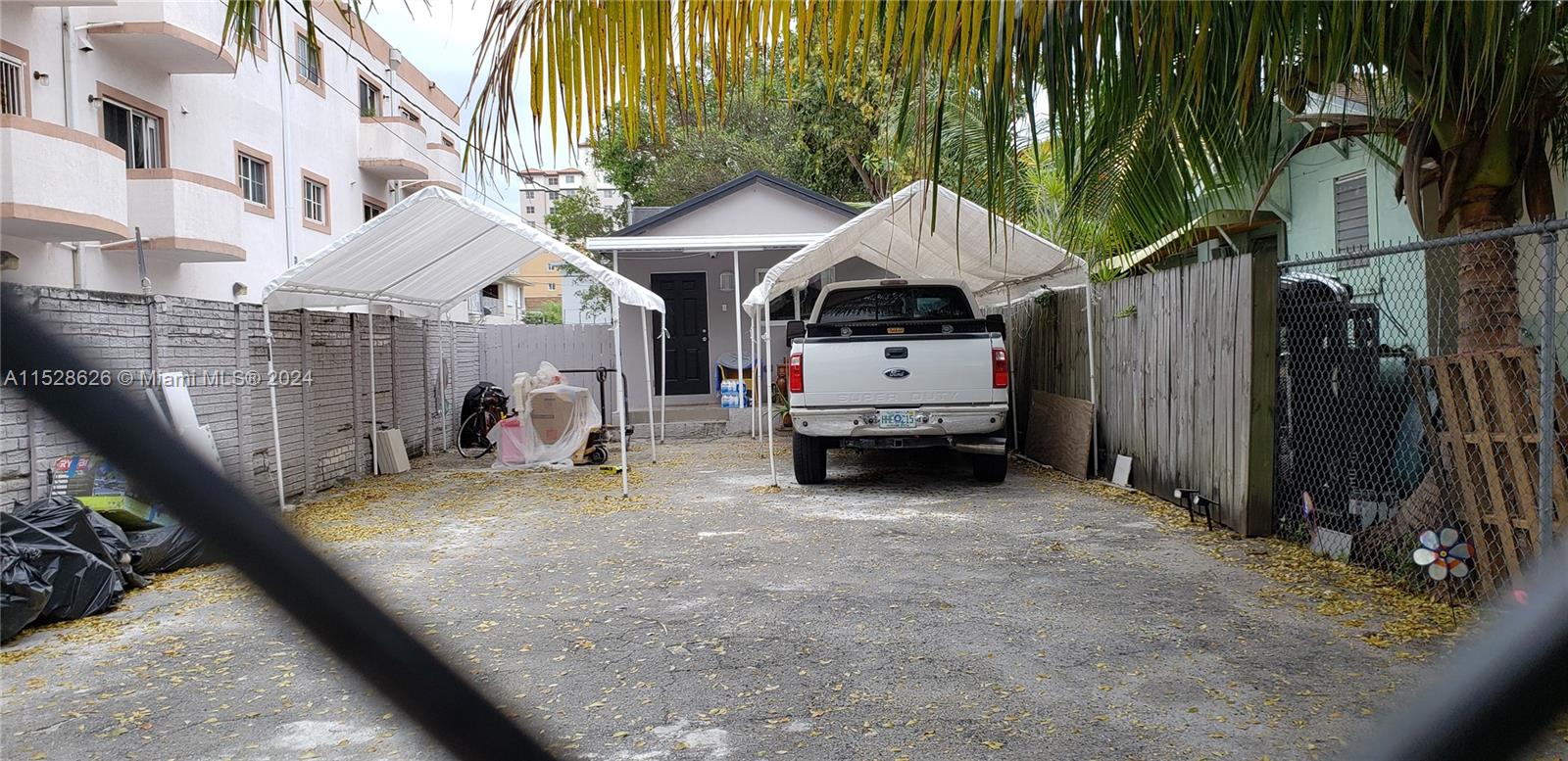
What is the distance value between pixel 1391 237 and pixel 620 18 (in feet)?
30.9

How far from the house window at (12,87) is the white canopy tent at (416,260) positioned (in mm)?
4419

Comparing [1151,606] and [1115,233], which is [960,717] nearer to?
[1151,606]

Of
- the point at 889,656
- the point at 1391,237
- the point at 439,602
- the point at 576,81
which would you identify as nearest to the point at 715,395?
the point at 1391,237

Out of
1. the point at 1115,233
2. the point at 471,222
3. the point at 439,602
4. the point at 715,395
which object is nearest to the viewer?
the point at 439,602

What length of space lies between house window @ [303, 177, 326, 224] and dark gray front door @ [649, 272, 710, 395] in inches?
258

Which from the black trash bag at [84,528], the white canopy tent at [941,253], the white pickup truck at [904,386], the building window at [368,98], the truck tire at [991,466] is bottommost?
the truck tire at [991,466]

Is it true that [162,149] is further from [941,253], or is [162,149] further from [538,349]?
[941,253]

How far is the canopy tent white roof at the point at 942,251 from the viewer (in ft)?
33.1

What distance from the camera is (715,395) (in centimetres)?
1967

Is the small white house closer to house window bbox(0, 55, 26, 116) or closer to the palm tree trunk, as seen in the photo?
house window bbox(0, 55, 26, 116)

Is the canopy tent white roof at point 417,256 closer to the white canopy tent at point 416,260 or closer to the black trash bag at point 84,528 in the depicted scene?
the white canopy tent at point 416,260

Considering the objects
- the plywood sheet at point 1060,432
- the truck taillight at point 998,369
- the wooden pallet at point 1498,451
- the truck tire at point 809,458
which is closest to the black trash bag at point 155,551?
the truck tire at point 809,458

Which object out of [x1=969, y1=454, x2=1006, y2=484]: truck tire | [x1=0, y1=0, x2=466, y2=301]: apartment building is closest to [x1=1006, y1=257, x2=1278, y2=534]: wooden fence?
[x1=969, y1=454, x2=1006, y2=484]: truck tire

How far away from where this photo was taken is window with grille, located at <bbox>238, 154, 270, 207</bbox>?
17438 millimetres
